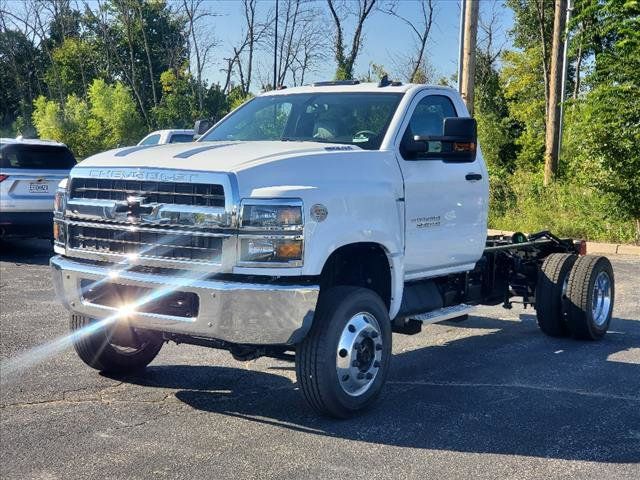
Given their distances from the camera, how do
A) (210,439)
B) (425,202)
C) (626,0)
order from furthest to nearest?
(626,0) < (425,202) < (210,439)

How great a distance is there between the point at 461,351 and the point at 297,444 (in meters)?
2.94

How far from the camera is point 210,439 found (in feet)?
16.3

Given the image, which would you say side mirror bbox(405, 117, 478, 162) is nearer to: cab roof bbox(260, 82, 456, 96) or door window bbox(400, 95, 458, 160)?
door window bbox(400, 95, 458, 160)

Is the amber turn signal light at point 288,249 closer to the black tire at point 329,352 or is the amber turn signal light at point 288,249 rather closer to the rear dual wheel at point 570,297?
the black tire at point 329,352

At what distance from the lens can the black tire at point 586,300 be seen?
25.1 feet

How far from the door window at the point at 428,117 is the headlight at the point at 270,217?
1.43m

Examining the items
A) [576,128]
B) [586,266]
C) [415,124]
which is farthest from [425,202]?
[576,128]

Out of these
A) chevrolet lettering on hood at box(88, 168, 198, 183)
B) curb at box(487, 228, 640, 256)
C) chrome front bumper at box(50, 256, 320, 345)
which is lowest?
curb at box(487, 228, 640, 256)

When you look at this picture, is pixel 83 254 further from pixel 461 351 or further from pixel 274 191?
pixel 461 351

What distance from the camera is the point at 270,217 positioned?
4781 mm

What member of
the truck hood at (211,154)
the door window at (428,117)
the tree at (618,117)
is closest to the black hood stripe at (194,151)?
the truck hood at (211,154)

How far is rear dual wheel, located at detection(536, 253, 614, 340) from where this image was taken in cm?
767

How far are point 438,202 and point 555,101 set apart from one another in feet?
50.9

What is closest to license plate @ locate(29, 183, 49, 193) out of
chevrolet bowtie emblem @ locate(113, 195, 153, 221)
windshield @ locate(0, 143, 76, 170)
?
windshield @ locate(0, 143, 76, 170)
